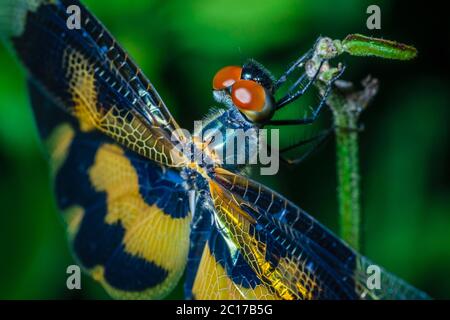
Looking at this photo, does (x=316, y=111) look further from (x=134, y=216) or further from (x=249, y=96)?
(x=134, y=216)

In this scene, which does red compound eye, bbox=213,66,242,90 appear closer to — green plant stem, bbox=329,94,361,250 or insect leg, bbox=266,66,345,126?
insect leg, bbox=266,66,345,126

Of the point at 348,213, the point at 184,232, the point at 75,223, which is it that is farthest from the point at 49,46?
the point at 348,213

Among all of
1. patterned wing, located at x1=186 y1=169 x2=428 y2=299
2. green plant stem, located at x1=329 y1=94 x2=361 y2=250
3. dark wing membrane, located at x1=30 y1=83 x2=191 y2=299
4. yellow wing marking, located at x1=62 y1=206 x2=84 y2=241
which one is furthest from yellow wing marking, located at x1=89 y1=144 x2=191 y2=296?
green plant stem, located at x1=329 y1=94 x2=361 y2=250

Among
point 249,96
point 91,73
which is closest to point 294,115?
point 249,96

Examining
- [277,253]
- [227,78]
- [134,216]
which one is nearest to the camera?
[277,253]

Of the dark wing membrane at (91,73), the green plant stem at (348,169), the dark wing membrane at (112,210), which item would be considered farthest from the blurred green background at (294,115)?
the dark wing membrane at (91,73)

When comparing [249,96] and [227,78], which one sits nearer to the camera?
[249,96]
